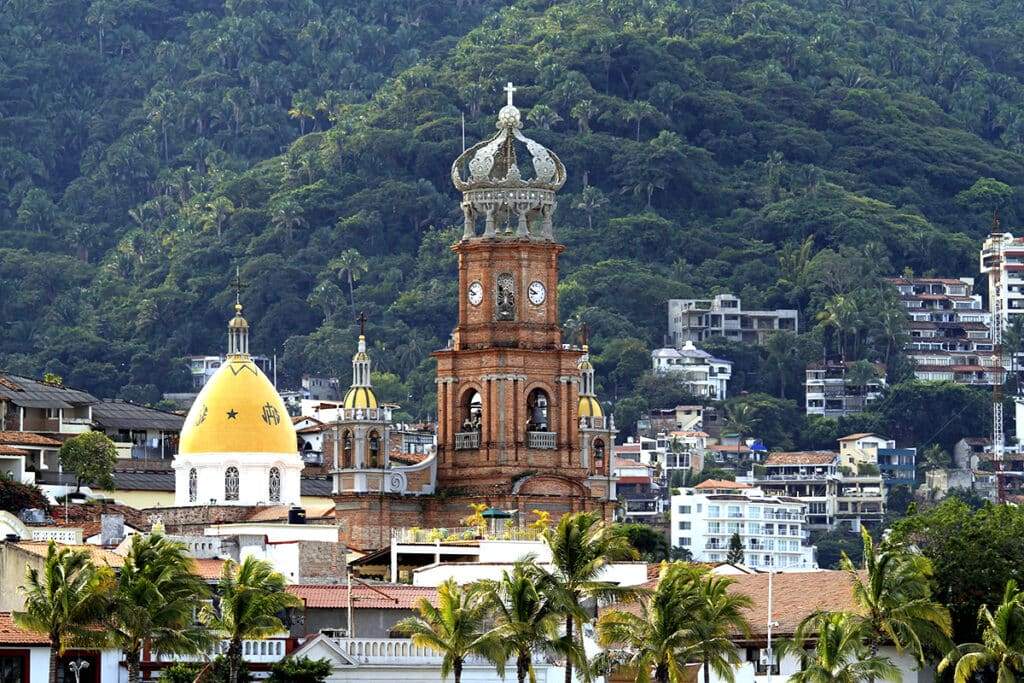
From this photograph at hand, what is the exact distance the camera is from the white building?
143000mm

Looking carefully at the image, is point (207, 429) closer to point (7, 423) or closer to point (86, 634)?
point (7, 423)

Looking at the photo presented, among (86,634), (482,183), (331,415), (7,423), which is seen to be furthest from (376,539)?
(331,415)

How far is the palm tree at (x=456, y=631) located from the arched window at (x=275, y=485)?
50584mm

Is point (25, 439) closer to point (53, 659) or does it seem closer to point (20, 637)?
A: point (20, 637)

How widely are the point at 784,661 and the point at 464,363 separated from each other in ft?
133

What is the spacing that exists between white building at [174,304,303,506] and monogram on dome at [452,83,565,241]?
9.70 metres

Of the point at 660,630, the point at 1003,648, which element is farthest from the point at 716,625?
the point at 1003,648

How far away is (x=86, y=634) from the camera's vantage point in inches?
3595

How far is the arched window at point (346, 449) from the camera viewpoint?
13838cm

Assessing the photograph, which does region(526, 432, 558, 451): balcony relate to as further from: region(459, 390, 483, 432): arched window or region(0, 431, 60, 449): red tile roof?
region(0, 431, 60, 449): red tile roof

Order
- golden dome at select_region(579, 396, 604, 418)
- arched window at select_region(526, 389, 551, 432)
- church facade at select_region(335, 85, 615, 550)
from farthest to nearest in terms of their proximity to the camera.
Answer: golden dome at select_region(579, 396, 604, 418) → arched window at select_region(526, 389, 551, 432) → church facade at select_region(335, 85, 615, 550)

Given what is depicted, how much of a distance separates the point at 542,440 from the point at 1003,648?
46822mm

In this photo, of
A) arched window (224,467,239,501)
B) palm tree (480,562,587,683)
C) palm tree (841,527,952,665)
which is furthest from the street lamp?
arched window (224,467,239,501)

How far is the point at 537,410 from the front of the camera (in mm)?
141625
